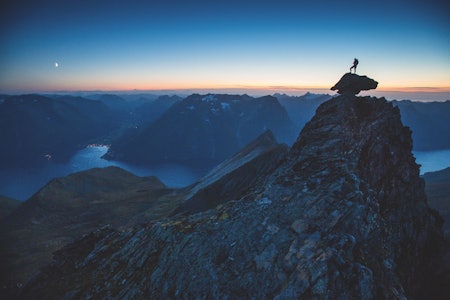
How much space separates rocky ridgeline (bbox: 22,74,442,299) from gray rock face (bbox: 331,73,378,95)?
6961 millimetres

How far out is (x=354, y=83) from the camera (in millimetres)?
32969

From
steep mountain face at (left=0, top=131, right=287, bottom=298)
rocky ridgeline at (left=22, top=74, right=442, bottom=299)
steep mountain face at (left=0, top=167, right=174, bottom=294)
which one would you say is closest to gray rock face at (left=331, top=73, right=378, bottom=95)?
rocky ridgeline at (left=22, top=74, right=442, bottom=299)

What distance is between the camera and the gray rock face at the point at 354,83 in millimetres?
32812

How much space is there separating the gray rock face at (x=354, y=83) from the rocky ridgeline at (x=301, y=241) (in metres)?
6.96

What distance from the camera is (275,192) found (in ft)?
59.5

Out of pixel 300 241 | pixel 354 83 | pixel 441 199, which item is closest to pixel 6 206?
pixel 354 83

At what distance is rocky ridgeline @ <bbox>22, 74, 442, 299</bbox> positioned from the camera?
12289 mm

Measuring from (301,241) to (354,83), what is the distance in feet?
88.4

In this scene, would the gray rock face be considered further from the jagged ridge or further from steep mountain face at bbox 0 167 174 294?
steep mountain face at bbox 0 167 174 294

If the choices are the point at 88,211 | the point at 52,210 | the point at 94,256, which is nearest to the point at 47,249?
the point at 88,211

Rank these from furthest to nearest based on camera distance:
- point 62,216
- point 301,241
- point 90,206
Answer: point 90,206
point 62,216
point 301,241

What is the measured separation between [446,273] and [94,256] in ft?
99.2

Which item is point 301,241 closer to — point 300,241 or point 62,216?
point 300,241

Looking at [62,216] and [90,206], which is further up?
[90,206]
